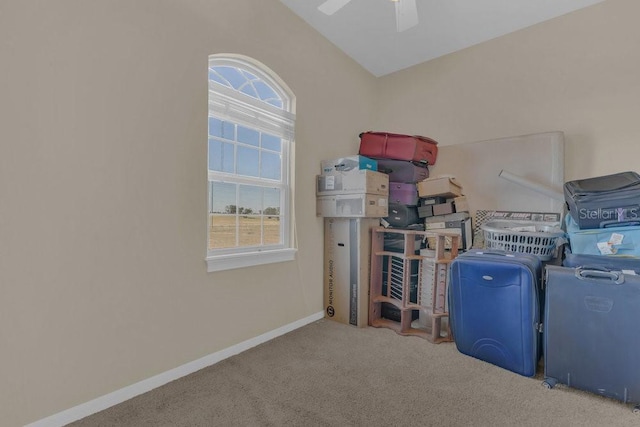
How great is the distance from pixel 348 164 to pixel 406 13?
51.4 inches

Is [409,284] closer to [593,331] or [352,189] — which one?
[352,189]

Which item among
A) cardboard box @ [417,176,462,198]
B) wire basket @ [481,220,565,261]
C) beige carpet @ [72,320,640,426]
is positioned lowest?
beige carpet @ [72,320,640,426]

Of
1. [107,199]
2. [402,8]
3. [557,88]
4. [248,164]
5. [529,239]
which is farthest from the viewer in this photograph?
[557,88]

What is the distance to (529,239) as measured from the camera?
2580mm

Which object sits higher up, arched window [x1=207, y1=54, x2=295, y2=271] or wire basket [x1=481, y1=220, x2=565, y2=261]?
arched window [x1=207, y1=54, x2=295, y2=271]

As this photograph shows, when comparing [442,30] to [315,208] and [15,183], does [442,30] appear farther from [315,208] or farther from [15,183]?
[15,183]

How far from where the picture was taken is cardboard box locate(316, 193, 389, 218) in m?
3.03

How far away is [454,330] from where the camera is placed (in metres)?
2.58

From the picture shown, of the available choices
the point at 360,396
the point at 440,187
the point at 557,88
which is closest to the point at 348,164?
the point at 440,187

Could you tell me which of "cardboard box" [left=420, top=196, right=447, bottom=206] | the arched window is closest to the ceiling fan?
the arched window

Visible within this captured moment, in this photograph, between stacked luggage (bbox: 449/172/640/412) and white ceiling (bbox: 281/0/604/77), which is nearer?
stacked luggage (bbox: 449/172/640/412)

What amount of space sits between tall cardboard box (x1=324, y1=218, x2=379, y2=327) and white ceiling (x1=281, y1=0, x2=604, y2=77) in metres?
1.96

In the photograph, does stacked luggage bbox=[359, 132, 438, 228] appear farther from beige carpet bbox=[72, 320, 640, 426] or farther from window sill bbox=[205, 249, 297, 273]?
beige carpet bbox=[72, 320, 640, 426]

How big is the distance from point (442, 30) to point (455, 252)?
2260mm
